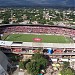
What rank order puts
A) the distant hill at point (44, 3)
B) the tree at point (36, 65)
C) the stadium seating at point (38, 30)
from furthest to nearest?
1. the distant hill at point (44, 3)
2. the stadium seating at point (38, 30)
3. the tree at point (36, 65)

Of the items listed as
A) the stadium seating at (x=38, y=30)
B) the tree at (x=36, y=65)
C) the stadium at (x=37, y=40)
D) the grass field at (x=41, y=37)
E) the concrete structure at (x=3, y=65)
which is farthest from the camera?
the stadium seating at (x=38, y=30)

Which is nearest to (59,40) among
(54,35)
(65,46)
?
(54,35)

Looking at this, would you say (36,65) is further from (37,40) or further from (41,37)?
(41,37)

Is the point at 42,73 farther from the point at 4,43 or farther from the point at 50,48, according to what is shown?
the point at 4,43

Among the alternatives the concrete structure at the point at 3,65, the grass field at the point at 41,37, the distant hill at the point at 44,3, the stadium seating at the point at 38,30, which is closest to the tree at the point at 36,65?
the concrete structure at the point at 3,65

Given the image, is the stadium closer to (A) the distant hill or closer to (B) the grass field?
(B) the grass field

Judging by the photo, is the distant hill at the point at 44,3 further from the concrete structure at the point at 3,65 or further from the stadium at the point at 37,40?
the concrete structure at the point at 3,65

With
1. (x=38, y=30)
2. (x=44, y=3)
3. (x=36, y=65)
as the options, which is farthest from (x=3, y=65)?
(x=44, y=3)

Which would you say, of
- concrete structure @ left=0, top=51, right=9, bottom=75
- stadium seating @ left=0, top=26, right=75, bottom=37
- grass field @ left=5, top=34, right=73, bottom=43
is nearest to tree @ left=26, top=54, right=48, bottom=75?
concrete structure @ left=0, top=51, right=9, bottom=75
